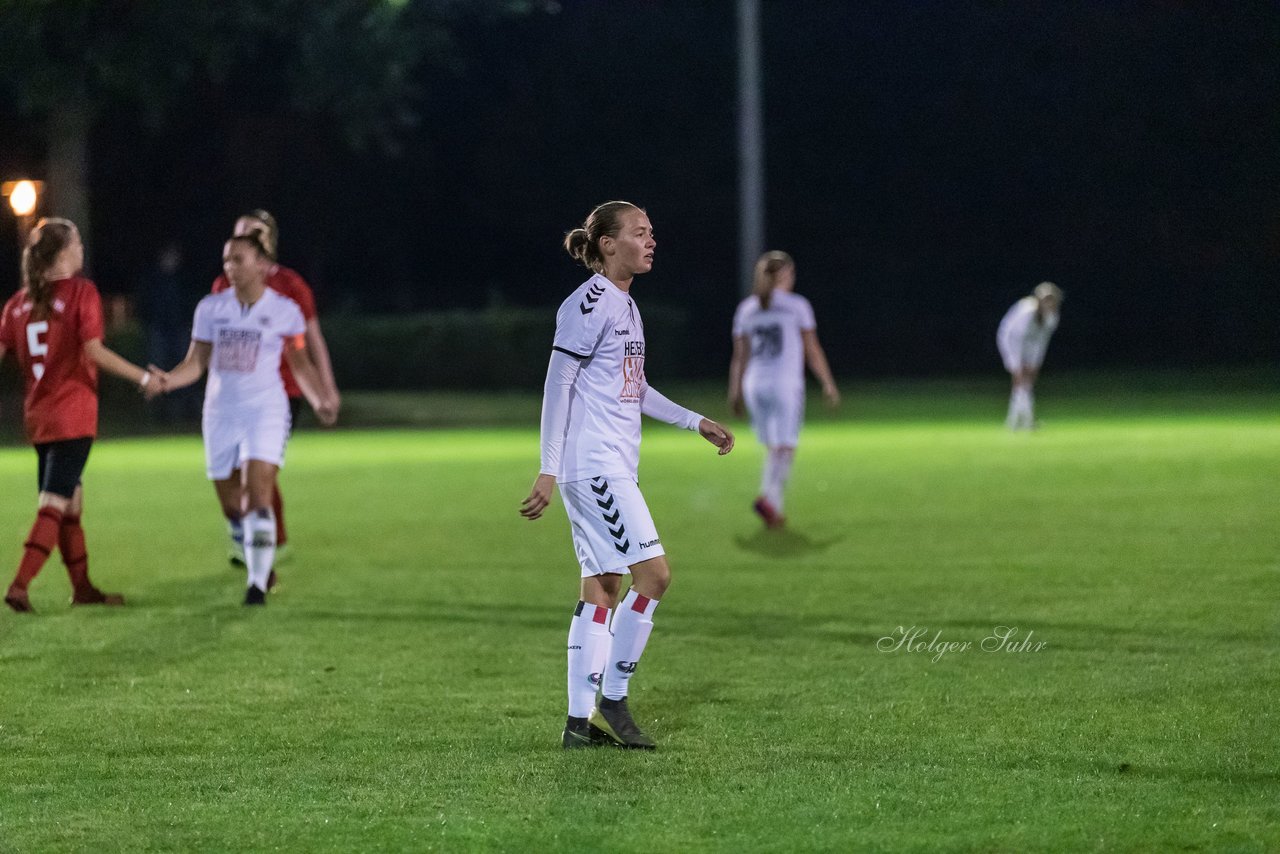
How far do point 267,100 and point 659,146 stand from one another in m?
10.9

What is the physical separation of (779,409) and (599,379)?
7599 millimetres

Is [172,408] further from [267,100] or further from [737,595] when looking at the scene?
[737,595]

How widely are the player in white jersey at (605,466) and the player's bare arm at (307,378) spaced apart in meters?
4.74

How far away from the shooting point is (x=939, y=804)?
19.5 ft

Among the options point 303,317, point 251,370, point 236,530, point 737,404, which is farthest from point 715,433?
point 737,404

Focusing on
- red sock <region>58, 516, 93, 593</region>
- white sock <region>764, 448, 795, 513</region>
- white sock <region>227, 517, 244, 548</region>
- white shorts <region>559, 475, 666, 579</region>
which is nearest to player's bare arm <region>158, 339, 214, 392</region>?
red sock <region>58, 516, 93, 593</region>

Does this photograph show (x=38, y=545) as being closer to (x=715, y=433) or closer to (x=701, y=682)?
(x=701, y=682)

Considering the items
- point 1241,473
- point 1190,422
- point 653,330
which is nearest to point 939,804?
point 1241,473

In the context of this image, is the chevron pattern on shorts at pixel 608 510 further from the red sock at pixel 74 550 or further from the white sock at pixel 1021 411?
the white sock at pixel 1021 411

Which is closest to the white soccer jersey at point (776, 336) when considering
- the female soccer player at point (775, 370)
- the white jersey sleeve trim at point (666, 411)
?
the female soccer player at point (775, 370)

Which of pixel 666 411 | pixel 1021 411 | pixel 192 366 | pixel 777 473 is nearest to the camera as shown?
pixel 666 411

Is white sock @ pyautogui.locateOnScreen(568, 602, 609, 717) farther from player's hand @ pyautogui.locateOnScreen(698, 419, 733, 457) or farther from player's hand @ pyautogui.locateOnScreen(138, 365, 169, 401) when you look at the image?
player's hand @ pyautogui.locateOnScreen(138, 365, 169, 401)

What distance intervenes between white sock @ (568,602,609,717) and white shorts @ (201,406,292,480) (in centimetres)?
439

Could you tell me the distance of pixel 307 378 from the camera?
11641mm
